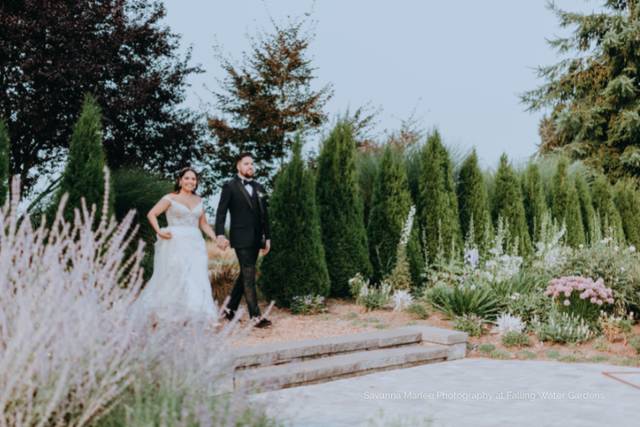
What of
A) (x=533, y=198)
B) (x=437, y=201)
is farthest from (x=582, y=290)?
(x=533, y=198)

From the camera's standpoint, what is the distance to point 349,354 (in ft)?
20.0

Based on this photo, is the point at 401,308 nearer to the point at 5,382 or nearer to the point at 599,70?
the point at 5,382

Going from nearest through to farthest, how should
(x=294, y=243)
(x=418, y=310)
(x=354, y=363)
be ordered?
(x=354, y=363) < (x=418, y=310) < (x=294, y=243)

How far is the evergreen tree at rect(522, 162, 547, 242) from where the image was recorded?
1314 cm

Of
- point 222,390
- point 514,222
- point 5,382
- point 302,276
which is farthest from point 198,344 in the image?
point 514,222

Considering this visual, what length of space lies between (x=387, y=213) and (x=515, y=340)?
341 centimetres

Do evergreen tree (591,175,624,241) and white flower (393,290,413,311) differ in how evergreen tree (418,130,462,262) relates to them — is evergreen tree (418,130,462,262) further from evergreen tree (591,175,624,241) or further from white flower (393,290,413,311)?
evergreen tree (591,175,624,241)

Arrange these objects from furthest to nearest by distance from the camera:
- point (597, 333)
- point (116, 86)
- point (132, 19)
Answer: point (132, 19) < point (116, 86) < point (597, 333)

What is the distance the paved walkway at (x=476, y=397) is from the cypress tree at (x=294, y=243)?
2.75m

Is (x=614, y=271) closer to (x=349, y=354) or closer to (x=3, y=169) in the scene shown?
(x=349, y=354)

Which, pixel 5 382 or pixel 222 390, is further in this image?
pixel 222 390

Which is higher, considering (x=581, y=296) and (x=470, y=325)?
(x=581, y=296)

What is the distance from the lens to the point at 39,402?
2.38m

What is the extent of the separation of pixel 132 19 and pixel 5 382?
1309 cm
